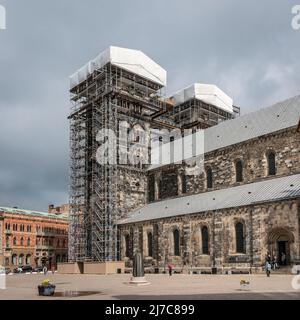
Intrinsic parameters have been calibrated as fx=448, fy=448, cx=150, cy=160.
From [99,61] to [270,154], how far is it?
25576 millimetres

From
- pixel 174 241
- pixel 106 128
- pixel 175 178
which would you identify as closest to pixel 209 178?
pixel 175 178

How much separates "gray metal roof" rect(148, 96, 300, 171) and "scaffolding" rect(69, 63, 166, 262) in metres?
11.1

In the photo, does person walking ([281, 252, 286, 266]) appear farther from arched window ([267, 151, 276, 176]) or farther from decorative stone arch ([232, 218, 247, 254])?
arched window ([267, 151, 276, 176])

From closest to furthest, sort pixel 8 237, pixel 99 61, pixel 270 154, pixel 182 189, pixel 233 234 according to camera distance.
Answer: pixel 233 234, pixel 270 154, pixel 182 189, pixel 99 61, pixel 8 237

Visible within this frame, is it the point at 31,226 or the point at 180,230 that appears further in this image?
the point at 31,226

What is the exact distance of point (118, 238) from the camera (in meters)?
53.3

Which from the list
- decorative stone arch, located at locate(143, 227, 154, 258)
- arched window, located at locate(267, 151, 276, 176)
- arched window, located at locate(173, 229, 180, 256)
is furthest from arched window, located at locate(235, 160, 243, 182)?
decorative stone arch, located at locate(143, 227, 154, 258)

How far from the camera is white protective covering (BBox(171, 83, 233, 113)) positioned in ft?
218

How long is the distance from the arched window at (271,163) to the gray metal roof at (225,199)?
105 centimetres

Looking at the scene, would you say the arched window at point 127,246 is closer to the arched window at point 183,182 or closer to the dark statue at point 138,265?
the arched window at point 183,182

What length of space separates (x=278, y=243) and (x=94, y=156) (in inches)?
1081

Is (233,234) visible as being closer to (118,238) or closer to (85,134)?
(118,238)

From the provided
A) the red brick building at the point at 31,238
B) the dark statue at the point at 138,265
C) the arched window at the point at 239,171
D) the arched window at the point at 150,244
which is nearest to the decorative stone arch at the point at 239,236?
the arched window at the point at 239,171
